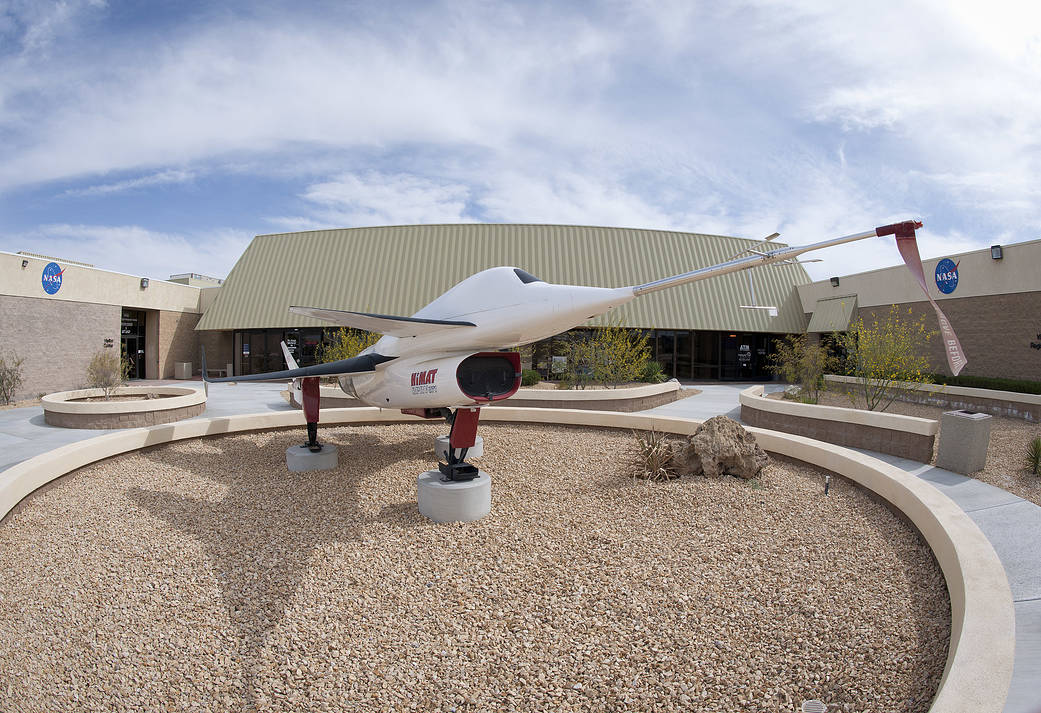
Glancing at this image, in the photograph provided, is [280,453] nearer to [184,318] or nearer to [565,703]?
[565,703]

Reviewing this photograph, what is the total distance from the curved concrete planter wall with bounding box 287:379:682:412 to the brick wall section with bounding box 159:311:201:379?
1515 centimetres

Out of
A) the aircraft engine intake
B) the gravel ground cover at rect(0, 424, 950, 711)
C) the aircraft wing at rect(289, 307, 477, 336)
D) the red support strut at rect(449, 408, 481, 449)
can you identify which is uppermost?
the aircraft wing at rect(289, 307, 477, 336)

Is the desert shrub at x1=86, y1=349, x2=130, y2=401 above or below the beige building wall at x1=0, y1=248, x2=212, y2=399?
below

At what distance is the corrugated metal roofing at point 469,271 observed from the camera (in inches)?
1070

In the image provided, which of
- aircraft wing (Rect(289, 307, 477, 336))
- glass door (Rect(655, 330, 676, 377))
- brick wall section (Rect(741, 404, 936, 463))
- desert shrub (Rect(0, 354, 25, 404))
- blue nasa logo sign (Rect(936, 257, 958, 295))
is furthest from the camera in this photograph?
glass door (Rect(655, 330, 676, 377))

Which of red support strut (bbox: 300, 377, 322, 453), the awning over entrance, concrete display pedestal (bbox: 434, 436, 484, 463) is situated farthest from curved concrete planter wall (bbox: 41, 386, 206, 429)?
the awning over entrance

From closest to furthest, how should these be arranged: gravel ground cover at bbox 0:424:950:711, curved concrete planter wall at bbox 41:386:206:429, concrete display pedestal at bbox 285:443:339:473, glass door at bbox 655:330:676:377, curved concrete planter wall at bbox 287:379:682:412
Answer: gravel ground cover at bbox 0:424:950:711 → concrete display pedestal at bbox 285:443:339:473 → curved concrete planter wall at bbox 41:386:206:429 → curved concrete planter wall at bbox 287:379:682:412 → glass door at bbox 655:330:676:377

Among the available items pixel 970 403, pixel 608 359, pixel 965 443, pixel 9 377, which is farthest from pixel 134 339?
pixel 970 403

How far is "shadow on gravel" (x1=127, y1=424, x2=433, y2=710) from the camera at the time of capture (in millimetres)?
4805

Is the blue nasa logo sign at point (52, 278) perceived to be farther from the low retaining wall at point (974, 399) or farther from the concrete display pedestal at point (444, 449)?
the low retaining wall at point (974, 399)

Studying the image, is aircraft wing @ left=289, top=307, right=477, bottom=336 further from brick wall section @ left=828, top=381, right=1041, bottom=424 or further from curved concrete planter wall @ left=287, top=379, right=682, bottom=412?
brick wall section @ left=828, top=381, right=1041, bottom=424

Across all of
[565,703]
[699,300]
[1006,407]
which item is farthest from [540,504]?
[699,300]

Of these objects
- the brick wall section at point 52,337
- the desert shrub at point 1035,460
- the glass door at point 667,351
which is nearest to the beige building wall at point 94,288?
the brick wall section at point 52,337

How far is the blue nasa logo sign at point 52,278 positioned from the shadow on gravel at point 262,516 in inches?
670
